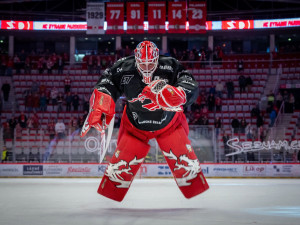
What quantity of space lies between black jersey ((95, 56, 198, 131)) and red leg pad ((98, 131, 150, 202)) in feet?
0.95

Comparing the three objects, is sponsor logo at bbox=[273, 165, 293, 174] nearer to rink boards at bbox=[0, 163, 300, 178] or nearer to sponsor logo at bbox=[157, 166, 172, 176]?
rink boards at bbox=[0, 163, 300, 178]

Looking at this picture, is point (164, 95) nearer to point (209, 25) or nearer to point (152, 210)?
point (152, 210)

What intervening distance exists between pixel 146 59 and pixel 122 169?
148 centimetres

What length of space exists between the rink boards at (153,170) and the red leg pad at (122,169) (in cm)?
871

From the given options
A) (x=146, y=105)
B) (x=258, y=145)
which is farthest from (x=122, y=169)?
(x=258, y=145)

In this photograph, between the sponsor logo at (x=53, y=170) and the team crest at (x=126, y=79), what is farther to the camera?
the sponsor logo at (x=53, y=170)

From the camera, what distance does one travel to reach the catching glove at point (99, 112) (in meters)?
5.30

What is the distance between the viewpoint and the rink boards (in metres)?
14.5

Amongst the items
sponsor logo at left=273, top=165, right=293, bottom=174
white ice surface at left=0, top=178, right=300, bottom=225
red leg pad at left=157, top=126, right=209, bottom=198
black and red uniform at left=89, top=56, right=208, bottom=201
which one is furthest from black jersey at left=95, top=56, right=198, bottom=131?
sponsor logo at left=273, top=165, right=293, bottom=174

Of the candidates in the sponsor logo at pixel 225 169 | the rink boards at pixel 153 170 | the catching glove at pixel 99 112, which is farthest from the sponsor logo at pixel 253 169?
the catching glove at pixel 99 112

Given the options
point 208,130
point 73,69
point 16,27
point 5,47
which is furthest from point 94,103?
point 5,47

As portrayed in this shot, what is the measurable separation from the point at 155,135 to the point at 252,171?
9.63 meters

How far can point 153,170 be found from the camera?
14.6 metres

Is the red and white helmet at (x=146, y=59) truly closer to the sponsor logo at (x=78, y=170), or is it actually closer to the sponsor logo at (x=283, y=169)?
the sponsor logo at (x=78, y=170)
